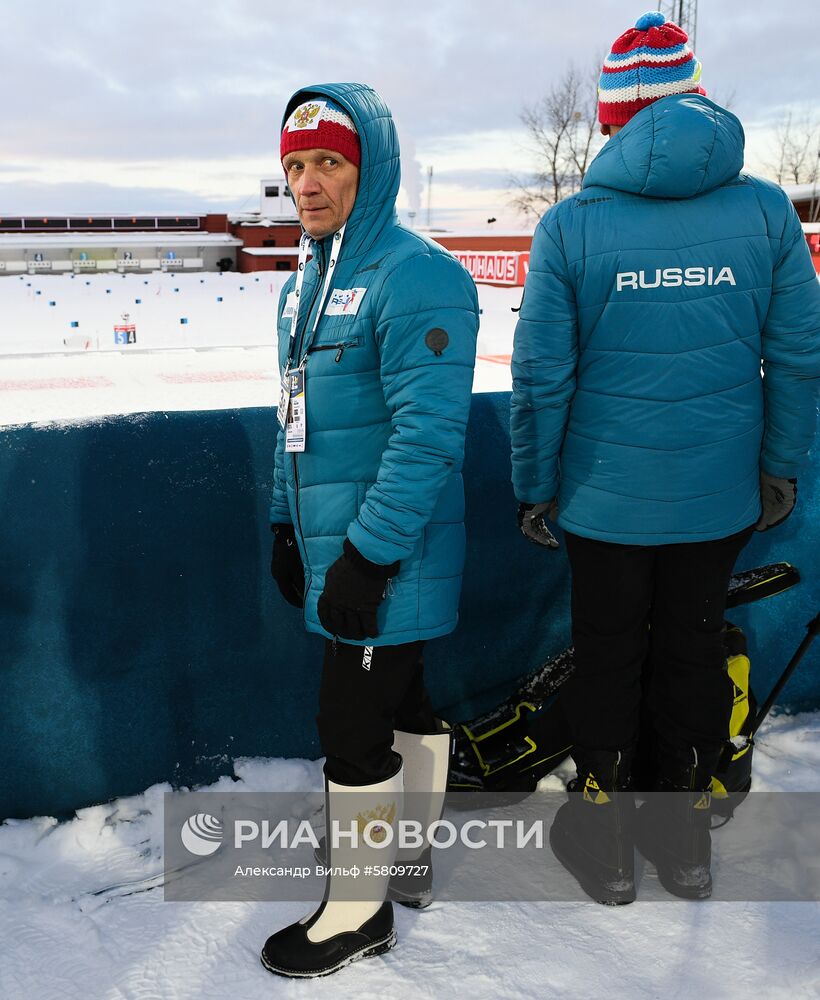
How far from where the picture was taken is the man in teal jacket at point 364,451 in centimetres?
166

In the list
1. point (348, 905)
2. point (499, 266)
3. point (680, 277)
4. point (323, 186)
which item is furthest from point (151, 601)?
point (499, 266)

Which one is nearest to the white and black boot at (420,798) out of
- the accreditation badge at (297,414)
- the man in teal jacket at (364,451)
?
the man in teal jacket at (364,451)

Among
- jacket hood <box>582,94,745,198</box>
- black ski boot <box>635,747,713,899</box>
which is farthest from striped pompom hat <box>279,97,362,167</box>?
black ski boot <box>635,747,713,899</box>

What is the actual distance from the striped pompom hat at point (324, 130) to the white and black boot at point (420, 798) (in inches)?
54.6

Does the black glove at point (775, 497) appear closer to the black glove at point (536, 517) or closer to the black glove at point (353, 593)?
the black glove at point (536, 517)

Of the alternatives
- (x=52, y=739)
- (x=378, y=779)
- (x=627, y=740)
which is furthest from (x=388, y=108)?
(x=52, y=739)

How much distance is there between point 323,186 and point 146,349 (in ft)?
19.9

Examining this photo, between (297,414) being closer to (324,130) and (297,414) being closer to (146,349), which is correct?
(324,130)

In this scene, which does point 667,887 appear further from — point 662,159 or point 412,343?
point 662,159

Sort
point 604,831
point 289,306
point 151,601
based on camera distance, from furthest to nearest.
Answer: point 151,601
point 604,831
point 289,306

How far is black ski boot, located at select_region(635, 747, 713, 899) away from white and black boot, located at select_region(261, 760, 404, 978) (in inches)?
28.9

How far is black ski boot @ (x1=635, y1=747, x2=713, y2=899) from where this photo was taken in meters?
2.20

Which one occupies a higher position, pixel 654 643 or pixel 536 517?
pixel 536 517

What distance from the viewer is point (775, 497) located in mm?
2090
